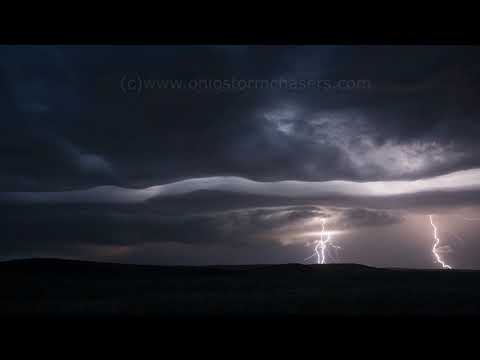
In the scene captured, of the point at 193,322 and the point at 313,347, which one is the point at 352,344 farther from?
the point at 193,322

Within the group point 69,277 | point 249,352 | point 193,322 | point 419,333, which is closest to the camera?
point 249,352

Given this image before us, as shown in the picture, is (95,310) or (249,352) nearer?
(249,352)

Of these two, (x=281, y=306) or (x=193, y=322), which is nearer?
(x=193, y=322)

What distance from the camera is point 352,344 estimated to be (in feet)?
5.98
